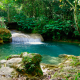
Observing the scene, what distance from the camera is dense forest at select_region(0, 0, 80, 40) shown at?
13789mm

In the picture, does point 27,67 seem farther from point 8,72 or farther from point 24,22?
point 24,22

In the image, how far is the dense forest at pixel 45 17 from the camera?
13789mm

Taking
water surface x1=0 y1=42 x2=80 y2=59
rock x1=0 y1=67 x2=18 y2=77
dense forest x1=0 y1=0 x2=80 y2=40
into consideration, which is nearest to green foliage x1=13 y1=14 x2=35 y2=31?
dense forest x1=0 y1=0 x2=80 y2=40

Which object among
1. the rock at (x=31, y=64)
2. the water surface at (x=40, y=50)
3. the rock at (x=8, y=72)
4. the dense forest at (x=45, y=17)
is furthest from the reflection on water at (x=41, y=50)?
the dense forest at (x=45, y=17)

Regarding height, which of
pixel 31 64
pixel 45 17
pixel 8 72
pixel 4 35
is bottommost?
pixel 4 35

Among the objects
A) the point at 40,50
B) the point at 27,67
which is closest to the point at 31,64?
the point at 27,67

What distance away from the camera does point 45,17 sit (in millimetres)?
14977

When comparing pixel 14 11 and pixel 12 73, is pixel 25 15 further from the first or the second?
pixel 12 73

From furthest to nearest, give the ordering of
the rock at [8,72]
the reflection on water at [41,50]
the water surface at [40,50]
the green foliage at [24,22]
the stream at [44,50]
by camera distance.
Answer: the green foliage at [24,22] → the water surface at [40,50] → the reflection on water at [41,50] → the stream at [44,50] → the rock at [8,72]

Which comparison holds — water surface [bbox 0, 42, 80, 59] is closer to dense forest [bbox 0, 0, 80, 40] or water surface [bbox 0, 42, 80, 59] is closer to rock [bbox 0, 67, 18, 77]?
rock [bbox 0, 67, 18, 77]

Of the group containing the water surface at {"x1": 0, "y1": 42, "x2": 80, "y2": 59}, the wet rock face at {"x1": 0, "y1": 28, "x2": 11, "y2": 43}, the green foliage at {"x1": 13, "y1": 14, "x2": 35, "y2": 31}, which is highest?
the green foliage at {"x1": 13, "y1": 14, "x2": 35, "y2": 31}

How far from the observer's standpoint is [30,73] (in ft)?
11.0

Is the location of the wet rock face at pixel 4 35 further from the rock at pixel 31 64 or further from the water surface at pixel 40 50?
the rock at pixel 31 64

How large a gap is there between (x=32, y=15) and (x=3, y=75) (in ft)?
47.5
